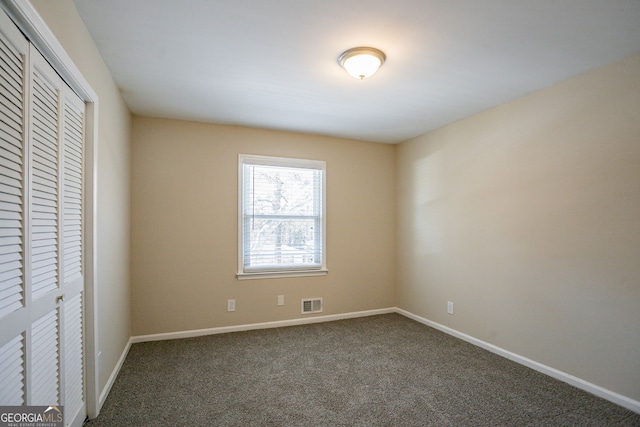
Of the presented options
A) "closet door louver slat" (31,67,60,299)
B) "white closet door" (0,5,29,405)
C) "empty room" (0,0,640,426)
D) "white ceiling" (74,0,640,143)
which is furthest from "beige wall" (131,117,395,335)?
"white closet door" (0,5,29,405)

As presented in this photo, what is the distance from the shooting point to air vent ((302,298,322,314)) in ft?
13.5

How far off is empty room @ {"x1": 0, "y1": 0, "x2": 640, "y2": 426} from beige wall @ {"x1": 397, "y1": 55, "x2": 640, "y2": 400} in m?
0.02

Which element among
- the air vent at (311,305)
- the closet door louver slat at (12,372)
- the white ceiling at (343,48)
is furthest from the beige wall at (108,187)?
the air vent at (311,305)

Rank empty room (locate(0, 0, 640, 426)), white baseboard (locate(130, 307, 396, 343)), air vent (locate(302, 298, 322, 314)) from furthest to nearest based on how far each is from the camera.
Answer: air vent (locate(302, 298, 322, 314))
white baseboard (locate(130, 307, 396, 343))
empty room (locate(0, 0, 640, 426))

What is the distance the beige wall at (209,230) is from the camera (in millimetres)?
3479

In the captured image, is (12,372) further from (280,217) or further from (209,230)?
(280,217)

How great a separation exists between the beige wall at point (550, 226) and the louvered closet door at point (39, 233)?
344cm

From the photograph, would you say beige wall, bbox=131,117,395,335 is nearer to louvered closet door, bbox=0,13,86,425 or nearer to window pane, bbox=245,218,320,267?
window pane, bbox=245,218,320,267

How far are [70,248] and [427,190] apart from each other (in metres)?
3.63

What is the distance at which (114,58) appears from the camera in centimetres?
232

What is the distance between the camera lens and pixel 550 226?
2703mm

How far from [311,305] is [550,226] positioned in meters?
2.73

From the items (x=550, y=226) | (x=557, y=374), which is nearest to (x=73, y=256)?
(x=550, y=226)

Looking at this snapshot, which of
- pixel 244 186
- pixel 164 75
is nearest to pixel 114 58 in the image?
pixel 164 75
